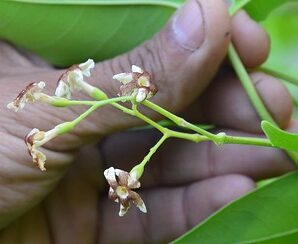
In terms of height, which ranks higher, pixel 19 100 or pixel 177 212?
pixel 19 100

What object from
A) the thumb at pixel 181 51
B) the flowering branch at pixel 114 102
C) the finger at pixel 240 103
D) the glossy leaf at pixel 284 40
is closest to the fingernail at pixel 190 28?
the thumb at pixel 181 51

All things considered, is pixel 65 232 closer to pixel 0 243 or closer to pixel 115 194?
pixel 0 243

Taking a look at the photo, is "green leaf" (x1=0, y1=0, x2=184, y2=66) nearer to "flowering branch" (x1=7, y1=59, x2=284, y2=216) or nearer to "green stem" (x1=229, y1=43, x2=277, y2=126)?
"green stem" (x1=229, y1=43, x2=277, y2=126)

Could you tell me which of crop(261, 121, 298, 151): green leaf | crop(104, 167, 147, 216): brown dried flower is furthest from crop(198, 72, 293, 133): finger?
crop(104, 167, 147, 216): brown dried flower

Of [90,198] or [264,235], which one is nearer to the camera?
[264,235]

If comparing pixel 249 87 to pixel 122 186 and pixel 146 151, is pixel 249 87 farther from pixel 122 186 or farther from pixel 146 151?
pixel 122 186

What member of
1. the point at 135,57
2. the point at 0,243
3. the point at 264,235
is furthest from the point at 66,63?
the point at 264,235

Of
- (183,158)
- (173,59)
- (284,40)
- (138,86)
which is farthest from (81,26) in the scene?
(284,40)

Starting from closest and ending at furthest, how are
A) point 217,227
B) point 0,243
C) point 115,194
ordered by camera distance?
point 115,194 < point 217,227 < point 0,243
